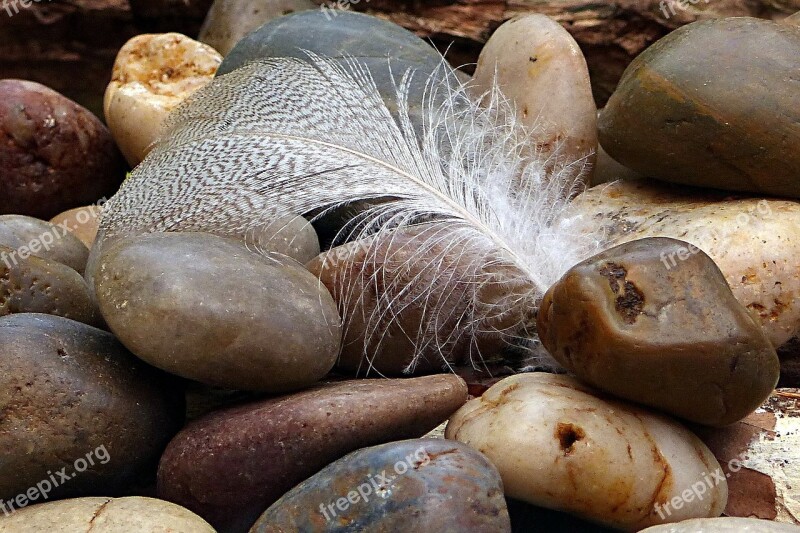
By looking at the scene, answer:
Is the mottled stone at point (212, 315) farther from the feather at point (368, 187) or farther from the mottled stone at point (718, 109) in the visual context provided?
the mottled stone at point (718, 109)

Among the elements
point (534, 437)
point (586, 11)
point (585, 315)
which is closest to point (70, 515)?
point (534, 437)

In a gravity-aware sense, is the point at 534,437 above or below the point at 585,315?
below

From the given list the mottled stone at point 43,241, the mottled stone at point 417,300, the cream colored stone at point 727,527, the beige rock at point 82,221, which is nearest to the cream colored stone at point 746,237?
the mottled stone at point 417,300

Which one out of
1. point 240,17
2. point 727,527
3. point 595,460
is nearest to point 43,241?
point 240,17

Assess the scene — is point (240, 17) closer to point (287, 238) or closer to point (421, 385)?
point (287, 238)

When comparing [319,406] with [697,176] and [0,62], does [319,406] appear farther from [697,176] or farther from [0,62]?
[0,62]

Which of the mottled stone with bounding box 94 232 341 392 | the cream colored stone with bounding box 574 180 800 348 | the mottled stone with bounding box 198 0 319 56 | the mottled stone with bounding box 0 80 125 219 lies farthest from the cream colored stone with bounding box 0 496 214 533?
the mottled stone with bounding box 198 0 319 56

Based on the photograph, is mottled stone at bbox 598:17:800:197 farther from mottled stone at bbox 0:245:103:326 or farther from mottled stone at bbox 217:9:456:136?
mottled stone at bbox 0:245:103:326
